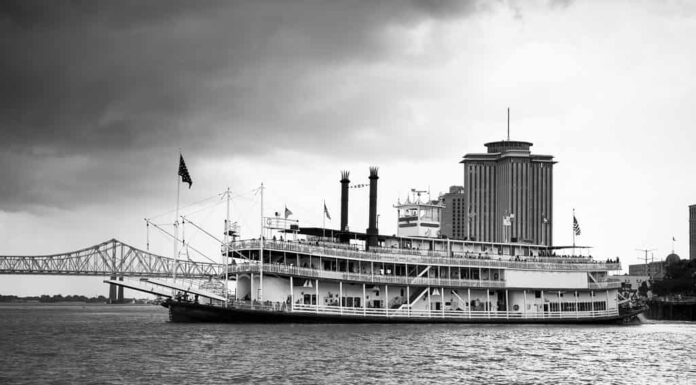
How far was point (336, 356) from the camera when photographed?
144ft

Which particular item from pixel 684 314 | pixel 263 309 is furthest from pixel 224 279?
pixel 684 314

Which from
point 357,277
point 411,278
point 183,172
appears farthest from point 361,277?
point 183,172

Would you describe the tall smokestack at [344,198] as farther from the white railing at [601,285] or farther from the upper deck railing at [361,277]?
the white railing at [601,285]

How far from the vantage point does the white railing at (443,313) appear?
64000 mm

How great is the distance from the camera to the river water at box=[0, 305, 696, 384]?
3797cm

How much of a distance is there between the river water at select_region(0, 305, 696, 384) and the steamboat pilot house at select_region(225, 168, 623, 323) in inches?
126

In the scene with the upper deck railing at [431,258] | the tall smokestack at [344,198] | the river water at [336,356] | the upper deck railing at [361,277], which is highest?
the tall smokestack at [344,198]

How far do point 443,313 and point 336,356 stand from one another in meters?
26.8

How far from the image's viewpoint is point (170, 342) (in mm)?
50250

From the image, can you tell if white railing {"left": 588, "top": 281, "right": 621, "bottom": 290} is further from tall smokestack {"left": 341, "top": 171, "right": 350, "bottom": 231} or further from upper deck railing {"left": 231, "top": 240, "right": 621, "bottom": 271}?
tall smokestack {"left": 341, "top": 171, "right": 350, "bottom": 231}

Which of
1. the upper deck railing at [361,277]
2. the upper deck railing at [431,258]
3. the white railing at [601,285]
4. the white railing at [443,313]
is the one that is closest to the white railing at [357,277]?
the upper deck railing at [361,277]

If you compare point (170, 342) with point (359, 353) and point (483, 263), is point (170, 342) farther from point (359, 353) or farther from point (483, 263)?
point (483, 263)

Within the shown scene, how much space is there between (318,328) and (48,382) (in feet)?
86.0

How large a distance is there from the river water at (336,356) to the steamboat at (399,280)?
8.01ft
